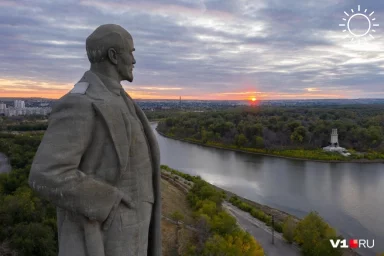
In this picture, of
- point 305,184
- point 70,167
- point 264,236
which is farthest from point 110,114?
point 305,184

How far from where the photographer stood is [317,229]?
1266 centimetres

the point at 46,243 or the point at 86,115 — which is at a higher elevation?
the point at 86,115

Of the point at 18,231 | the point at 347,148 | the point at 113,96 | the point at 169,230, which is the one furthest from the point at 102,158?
the point at 347,148

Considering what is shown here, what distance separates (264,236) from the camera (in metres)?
14.3

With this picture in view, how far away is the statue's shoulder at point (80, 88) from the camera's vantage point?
2096 mm

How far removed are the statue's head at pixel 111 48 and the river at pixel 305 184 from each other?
14.1 meters

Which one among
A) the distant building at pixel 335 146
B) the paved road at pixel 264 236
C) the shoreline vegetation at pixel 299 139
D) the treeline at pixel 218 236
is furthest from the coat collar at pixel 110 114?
the distant building at pixel 335 146

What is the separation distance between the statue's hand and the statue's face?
807 mm

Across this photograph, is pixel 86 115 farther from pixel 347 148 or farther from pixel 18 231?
pixel 347 148

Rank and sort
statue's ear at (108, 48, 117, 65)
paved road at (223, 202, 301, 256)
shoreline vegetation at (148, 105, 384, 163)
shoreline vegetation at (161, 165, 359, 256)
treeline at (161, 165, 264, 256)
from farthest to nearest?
shoreline vegetation at (148, 105, 384, 163), paved road at (223, 202, 301, 256), shoreline vegetation at (161, 165, 359, 256), treeline at (161, 165, 264, 256), statue's ear at (108, 48, 117, 65)

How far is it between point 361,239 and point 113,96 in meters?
15.0

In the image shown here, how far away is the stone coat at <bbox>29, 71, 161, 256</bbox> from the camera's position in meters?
1.90

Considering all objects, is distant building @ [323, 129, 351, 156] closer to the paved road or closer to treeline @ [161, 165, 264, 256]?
the paved road

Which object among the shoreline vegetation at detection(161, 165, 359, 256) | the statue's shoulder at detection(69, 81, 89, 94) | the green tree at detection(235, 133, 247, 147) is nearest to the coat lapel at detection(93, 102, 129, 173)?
the statue's shoulder at detection(69, 81, 89, 94)
